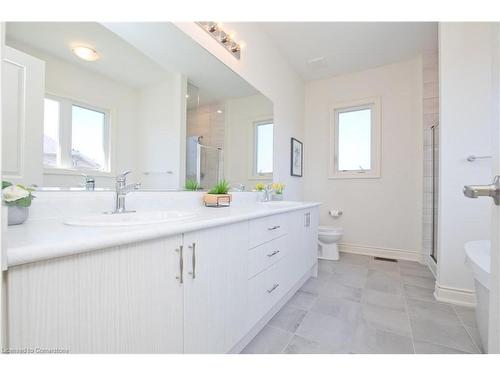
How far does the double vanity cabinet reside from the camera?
0.48 m

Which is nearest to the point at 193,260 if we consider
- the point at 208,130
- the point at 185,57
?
the point at 208,130

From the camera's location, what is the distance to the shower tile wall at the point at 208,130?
5.25ft

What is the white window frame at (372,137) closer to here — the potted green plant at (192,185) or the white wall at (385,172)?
the white wall at (385,172)

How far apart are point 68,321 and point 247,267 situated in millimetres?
764

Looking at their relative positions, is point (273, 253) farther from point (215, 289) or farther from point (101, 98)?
point (101, 98)

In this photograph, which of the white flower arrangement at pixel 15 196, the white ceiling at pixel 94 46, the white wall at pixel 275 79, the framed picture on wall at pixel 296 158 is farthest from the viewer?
the framed picture on wall at pixel 296 158

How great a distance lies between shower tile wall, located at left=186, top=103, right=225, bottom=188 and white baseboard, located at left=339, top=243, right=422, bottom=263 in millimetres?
2386

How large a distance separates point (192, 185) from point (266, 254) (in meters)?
0.70

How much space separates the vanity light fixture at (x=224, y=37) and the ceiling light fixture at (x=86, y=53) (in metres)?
0.85

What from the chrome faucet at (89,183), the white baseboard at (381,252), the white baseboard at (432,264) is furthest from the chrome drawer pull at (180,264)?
the white baseboard at (381,252)

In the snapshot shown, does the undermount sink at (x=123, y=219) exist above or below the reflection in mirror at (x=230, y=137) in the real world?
below

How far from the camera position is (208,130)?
1743mm

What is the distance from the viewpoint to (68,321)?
522 mm

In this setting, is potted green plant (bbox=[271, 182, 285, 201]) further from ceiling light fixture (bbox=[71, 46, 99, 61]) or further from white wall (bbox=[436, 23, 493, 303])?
ceiling light fixture (bbox=[71, 46, 99, 61])
